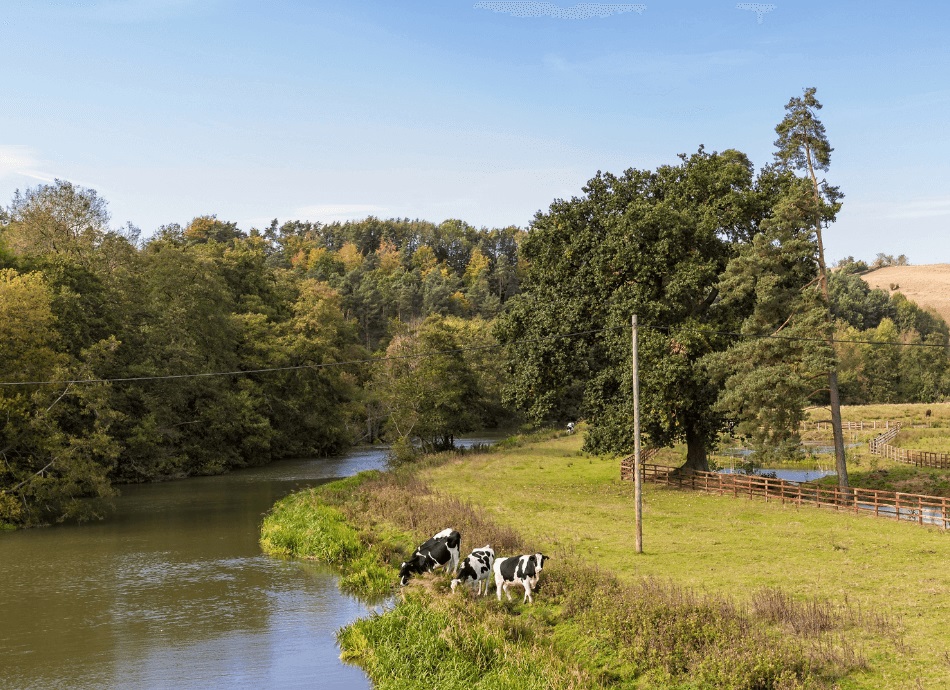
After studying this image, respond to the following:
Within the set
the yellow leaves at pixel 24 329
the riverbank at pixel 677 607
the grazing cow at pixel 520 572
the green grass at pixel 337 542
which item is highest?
the yellow leaves at pixel 24 329

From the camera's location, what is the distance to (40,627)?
2203 centimetres

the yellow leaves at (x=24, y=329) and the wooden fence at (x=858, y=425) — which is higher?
the yellow leaves at (x=24, y=329)

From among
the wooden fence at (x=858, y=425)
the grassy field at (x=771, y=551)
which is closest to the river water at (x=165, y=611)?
the grassy field at (x=771, y=551)

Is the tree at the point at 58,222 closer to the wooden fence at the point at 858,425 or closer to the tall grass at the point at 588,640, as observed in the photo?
the tall grass at the point at 588,640

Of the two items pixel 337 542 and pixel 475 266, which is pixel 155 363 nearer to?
pixel 337 542

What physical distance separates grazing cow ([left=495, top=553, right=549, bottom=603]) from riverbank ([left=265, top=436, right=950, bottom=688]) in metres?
0.42

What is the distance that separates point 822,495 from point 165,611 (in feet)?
92.7

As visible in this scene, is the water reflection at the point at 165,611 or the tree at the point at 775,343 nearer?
the water reflection at the point at 165,611

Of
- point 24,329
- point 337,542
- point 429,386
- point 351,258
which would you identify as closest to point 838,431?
point 337,542

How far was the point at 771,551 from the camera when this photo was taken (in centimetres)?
2633

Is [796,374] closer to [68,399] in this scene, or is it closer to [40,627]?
[40,627]

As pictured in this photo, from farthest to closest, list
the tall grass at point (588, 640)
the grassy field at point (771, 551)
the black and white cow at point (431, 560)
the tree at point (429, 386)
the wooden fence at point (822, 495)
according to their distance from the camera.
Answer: the tree at point (429, 386) < the wooden fence at point (822, 495) < the black and white cow at point (431, 560) < the grassy field at point (771, 551) < the tall grass at point (588, 640)

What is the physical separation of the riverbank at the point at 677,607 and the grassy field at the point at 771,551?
0.23 feet

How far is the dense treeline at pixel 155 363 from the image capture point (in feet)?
139
